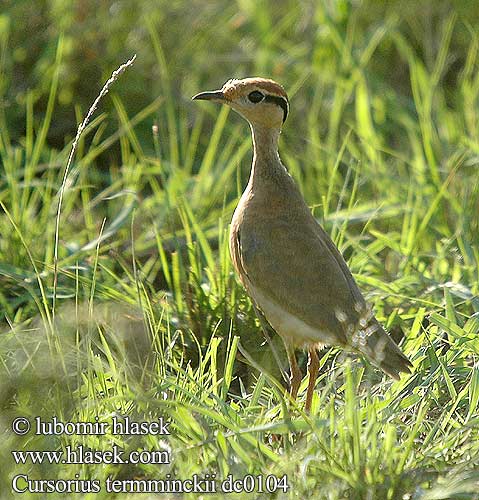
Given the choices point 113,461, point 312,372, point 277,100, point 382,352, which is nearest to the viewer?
point 113,461

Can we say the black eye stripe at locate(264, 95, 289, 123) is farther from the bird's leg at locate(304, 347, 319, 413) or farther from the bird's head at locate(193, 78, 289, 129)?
the bird's leg at locate(304, 347, 319, 413)

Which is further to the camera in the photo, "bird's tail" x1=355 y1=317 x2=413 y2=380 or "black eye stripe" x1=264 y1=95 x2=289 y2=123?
"black eye stripe" x1=264 y1=95 x2=289 y2=123

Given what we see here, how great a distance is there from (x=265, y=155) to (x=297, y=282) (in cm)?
Answer: 59

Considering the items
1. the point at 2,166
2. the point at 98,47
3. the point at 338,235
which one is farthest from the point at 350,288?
the point at 98,47

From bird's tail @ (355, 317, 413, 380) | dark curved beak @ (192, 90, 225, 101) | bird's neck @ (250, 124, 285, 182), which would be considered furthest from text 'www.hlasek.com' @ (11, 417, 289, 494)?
dark curved beak @ (192, 90, 225, 101)

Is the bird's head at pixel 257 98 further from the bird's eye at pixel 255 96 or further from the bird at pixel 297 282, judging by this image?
the bird at pixel 297 282

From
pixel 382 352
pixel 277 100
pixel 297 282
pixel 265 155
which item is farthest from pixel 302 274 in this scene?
pixel 277 100

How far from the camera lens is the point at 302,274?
137 inches

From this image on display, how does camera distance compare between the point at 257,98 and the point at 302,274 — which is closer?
the point at 302,274

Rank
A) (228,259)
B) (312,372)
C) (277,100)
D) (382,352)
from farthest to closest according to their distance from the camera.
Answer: (228,259) < (277,100) < (312,372) < (382,352)

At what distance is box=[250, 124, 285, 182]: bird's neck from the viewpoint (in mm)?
3764

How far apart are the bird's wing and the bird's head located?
1.59ft

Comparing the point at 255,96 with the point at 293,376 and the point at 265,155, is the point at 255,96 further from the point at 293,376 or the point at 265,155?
the point at 293,376

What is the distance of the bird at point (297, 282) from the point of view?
11.0ft
